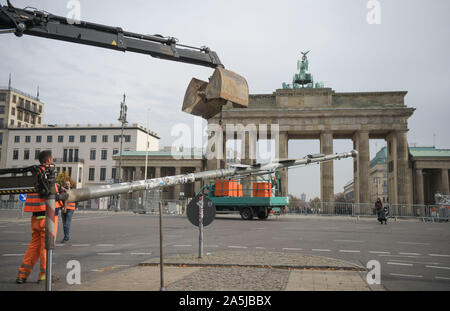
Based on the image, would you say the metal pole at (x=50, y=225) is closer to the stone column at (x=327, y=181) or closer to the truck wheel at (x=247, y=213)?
the truck wheel at (x=247, y=213)

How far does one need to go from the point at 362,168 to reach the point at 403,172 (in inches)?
214

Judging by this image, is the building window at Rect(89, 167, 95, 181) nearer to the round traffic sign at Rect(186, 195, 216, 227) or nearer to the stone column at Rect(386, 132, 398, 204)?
the stone column at Rect(386, 132, 398, 204)

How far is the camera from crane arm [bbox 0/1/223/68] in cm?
903

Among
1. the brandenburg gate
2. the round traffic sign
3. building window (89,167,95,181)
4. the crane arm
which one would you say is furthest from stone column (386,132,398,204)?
building window (89,167,95,181)

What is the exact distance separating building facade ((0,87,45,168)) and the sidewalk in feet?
305

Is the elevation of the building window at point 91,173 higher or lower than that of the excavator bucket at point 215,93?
higher

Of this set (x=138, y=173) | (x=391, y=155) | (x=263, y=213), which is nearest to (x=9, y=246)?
(x=263, y=213)

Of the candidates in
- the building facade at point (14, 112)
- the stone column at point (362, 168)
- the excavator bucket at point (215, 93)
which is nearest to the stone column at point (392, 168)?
the stone column at point (362, 168)

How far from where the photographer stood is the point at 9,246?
427 inches

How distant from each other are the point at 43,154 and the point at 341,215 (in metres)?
37.0

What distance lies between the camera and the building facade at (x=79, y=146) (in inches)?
3255

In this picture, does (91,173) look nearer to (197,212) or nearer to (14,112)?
(14,112)

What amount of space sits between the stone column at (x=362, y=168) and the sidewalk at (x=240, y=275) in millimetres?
46389

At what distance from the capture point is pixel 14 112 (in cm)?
8819
